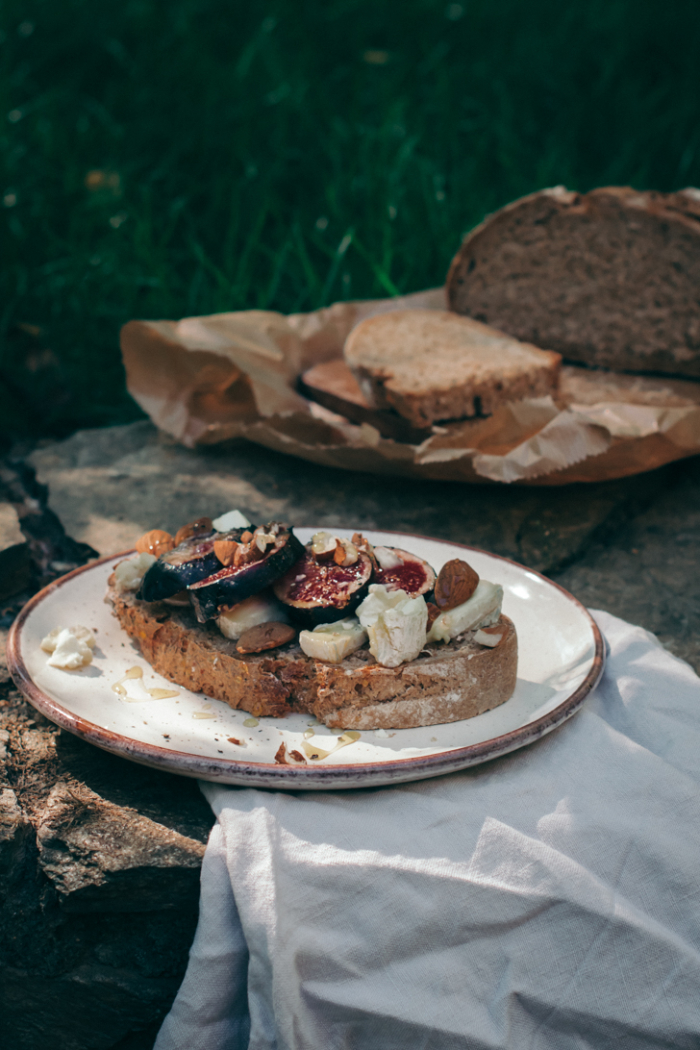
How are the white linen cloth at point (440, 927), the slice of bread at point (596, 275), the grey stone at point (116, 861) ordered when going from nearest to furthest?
the white linen cloth at point (440, 927), the grey stone at point (116, 861), the slice of bread at point (596, 275)

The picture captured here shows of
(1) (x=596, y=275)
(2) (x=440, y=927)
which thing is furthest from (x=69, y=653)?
(1) (x=596, y=275)

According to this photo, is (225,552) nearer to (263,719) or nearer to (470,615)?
(263,719)

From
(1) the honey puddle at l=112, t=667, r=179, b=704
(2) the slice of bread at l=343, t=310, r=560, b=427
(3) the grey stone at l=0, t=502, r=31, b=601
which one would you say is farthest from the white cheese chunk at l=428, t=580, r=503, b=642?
(2) the slice of bread at l=343, t=310, r=560, b=427

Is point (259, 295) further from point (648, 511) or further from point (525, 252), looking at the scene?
point (648, 511)

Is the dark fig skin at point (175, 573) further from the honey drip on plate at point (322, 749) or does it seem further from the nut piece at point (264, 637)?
the honey drip on plate at point (322, 749)

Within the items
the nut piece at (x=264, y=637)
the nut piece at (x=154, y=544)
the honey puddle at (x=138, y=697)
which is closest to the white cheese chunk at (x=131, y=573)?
the nut piece at (x=154, y=544)

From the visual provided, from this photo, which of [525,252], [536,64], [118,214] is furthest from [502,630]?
[536,64]

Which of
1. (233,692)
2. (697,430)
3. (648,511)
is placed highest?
(233,692)
